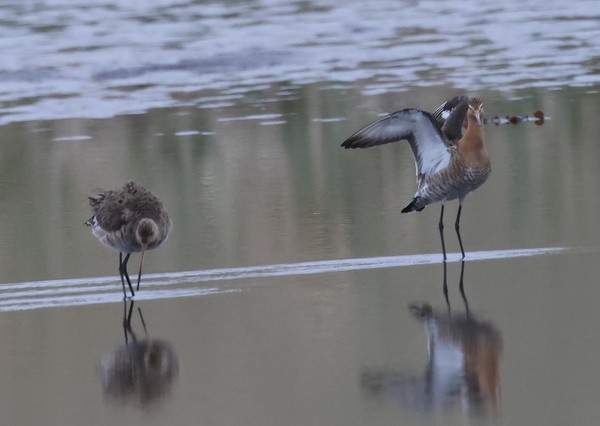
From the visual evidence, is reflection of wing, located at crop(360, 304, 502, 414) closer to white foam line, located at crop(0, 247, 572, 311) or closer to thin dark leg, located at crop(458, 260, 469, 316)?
thin dark leg, located at crop(458, 260, 469, 316)

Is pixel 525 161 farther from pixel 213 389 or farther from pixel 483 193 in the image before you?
pixel 213 389

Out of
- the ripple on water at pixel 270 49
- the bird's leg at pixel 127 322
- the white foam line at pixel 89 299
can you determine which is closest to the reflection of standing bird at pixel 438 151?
the white foam line at pixel 89 299

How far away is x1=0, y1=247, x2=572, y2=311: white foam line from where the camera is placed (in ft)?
28.1

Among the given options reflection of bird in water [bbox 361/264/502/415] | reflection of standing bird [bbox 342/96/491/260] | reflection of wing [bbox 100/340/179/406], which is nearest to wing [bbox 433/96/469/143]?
reflection of standing bird [bbox 342/96/491/260]

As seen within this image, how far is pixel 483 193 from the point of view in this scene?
1121 centimetres

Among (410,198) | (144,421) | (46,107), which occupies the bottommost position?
(144,421)

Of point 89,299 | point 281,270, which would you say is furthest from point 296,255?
point 89,299

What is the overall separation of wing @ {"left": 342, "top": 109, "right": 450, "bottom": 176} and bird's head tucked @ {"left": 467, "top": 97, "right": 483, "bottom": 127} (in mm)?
237

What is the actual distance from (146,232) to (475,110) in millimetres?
2503

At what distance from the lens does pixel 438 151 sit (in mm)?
9977

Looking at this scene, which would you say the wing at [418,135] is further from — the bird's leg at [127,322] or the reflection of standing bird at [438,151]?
the bird's leg at [127,322]

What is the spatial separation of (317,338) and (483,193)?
4.05 meters

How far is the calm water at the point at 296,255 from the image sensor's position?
21.7 feet

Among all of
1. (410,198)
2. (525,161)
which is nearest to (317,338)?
(410,198)
